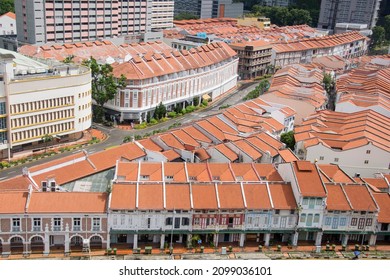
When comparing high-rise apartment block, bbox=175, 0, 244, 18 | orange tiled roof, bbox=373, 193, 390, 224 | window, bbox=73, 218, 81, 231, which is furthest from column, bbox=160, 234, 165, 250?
high-rise apartment block, bbox=175, 0, 244, 18

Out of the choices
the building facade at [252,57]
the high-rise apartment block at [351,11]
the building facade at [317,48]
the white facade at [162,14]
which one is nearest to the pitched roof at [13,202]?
the building facade at [252,57]

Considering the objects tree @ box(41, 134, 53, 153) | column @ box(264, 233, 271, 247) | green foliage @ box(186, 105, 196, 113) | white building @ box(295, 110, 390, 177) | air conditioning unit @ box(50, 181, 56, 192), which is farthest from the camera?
green foliage @ box(186, 105, 196, 113)

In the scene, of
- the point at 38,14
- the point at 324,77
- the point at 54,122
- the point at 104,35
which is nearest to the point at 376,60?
the point at 324,77

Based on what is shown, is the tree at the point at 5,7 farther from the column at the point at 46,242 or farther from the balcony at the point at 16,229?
the column at the point at 46,242

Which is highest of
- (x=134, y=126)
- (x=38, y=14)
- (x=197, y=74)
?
(x=38, y=14)

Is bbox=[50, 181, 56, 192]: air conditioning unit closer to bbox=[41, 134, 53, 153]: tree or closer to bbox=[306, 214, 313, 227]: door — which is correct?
bbox=[41, 134, 53, 153]: tree
